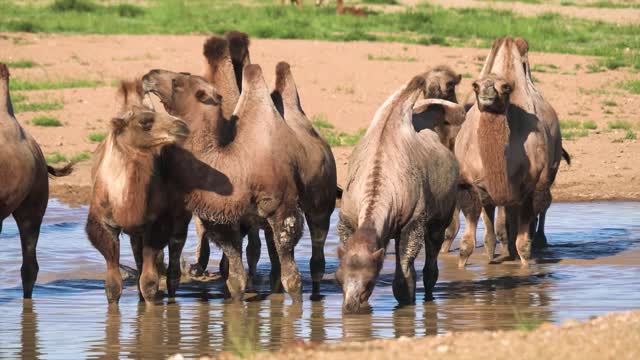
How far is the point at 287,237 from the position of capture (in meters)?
10.7

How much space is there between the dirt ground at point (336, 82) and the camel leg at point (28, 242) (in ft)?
18.4

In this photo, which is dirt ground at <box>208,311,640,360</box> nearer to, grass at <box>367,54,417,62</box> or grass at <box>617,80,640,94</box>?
grass at <box>617,80,640,94</box>

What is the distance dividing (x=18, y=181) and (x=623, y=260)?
17.3ft

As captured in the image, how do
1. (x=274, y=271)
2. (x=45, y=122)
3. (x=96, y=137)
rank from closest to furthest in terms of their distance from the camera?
(x=274, y=271)
(x=96, y=137)
(x=45, y=122)

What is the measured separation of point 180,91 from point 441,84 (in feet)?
10.7

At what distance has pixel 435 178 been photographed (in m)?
10.8

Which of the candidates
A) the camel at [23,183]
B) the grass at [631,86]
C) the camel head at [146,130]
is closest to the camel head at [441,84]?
the camel at [23,183]

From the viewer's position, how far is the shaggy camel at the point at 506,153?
12555 mm

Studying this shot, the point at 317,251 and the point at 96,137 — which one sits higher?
the point at 317,251

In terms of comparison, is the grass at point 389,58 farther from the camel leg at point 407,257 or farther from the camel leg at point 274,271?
the camel leg at point 407,257

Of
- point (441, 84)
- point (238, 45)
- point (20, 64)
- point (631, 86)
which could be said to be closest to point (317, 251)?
point (238, 45)

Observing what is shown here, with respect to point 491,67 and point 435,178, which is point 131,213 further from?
point 491,67

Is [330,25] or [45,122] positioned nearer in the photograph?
[45,122]

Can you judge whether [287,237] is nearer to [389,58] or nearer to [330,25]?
[389,58]
